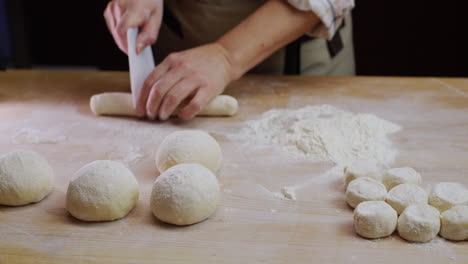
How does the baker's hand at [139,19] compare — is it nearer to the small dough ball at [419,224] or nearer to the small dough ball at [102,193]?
the small dough ball at [102,193]

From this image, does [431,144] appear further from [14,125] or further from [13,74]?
[13,74]

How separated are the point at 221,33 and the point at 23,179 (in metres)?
1.20

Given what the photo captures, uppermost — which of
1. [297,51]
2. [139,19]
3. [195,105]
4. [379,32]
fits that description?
[139,19]

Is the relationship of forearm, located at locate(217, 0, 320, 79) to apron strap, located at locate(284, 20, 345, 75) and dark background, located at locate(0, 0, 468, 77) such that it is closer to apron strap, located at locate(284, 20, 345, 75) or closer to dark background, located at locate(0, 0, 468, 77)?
apron strap, located at locate(284, 20, 345, 75)

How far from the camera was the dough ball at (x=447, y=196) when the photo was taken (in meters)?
1.06

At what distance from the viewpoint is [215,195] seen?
1.09 m

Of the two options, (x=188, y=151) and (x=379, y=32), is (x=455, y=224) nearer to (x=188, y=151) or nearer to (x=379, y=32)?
(x=188, y=151)

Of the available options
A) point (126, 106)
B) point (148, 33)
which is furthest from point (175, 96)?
point (148, 33)

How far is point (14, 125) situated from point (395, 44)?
2.50 metres

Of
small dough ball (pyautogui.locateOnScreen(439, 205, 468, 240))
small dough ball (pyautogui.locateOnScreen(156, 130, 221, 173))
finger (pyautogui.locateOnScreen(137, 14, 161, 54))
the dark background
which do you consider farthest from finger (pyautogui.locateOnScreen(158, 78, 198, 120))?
the dark background

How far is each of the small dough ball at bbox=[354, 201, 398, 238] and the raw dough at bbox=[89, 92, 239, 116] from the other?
2.45ft

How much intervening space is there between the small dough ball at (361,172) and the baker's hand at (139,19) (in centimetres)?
90

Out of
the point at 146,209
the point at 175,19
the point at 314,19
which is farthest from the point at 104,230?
the point at 175,19

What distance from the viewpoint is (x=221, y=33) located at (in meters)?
2.08
